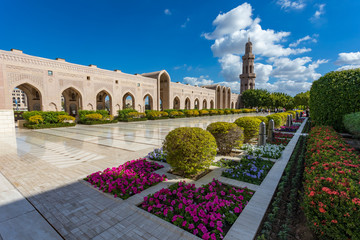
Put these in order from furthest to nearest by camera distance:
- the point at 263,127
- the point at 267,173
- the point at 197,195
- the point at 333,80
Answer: the point at 333,80
the point at 263,127
the point at 267,173
the point at 197,195

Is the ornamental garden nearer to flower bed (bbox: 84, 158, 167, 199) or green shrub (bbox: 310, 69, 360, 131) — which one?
flower bed (bbox: 84, 158, 167, 199)

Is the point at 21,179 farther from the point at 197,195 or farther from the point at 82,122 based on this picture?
the point at 82,122

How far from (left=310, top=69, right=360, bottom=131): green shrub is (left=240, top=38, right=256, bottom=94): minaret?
5484 cm

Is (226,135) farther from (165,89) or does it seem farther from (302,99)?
(302,99)

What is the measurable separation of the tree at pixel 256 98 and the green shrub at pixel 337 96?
44321 mm

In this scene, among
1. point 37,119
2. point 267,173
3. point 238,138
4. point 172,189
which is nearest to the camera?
point 172,189

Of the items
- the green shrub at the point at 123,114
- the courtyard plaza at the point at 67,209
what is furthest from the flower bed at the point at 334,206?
the green shrub at the point at 123,114

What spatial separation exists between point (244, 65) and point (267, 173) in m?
63.8

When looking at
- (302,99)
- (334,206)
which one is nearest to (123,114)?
(334,206)

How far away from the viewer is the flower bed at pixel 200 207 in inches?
85.4

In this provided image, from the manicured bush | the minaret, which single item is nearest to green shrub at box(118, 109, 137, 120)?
the manicured bush

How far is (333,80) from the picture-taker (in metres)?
7.61

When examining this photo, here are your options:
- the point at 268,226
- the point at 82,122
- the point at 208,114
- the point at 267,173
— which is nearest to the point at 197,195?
the point at 268,226

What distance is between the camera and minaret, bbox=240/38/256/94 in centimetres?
5891
